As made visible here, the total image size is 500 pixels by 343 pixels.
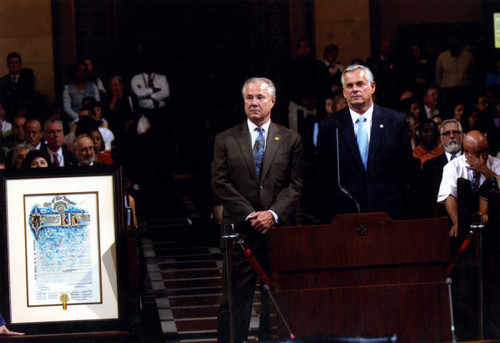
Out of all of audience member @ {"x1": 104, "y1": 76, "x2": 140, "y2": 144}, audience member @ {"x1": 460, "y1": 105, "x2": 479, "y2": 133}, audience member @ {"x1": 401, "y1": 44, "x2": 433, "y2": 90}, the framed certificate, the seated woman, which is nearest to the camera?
the framed certificate

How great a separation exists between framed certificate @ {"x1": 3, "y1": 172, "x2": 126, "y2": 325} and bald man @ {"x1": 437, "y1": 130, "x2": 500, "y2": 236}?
2.58m

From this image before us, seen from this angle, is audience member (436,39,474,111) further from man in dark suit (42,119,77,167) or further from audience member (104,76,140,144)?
man in dark suit (42,119,77,167)

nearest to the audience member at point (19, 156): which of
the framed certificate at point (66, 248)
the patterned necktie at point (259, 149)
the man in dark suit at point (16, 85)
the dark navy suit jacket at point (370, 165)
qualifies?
the framed certificate at point (66, 248)

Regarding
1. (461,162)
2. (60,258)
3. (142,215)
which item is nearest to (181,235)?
(142,215)

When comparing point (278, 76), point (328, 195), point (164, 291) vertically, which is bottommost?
point (164, 291)

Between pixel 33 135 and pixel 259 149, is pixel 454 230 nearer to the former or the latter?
pixel 259 149

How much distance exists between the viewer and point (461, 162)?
634 cm

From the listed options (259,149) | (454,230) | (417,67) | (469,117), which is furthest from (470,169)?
(417,67)

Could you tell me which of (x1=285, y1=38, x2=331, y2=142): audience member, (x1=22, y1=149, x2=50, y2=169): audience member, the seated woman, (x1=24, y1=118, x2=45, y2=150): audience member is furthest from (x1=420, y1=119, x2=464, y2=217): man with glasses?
(x1=24, y1=118, x2=45, y2=150): audience member

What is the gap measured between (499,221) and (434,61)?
24.5ft

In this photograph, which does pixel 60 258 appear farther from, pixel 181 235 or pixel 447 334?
pixel 181 235

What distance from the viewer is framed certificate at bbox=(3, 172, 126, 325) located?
4.71 meters

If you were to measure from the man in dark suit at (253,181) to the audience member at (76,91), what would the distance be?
6681mm

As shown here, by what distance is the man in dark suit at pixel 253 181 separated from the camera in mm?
4441
